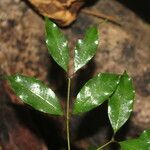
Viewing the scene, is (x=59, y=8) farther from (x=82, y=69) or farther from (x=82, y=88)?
(x=82, y=88)

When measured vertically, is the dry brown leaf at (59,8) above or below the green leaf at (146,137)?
above

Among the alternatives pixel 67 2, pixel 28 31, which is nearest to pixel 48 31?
pixel 67 2

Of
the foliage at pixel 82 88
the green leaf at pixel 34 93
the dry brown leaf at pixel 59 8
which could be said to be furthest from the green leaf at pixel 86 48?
the dry brown leaf at pixel 59 8

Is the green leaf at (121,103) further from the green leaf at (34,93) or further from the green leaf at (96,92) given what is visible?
the green leaf at (34,93)

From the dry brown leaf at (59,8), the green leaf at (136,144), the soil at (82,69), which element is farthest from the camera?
the soil at (82,69)

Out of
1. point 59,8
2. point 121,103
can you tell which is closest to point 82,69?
point 59,8

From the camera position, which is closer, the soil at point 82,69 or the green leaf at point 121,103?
the green leaf at point 121,103

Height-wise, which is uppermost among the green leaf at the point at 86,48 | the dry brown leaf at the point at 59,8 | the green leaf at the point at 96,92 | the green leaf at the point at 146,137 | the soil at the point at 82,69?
the green leaf at the point at 86,48
